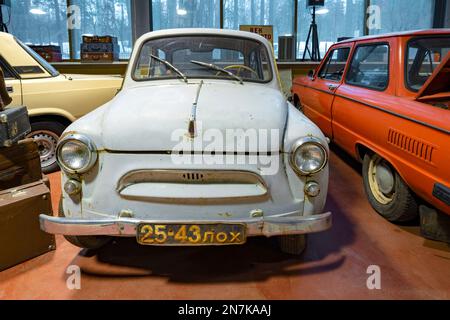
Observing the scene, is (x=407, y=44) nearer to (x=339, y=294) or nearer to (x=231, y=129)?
(x=231, y=129)

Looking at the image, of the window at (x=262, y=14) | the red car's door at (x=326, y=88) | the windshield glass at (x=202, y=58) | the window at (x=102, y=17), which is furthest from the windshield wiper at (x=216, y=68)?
the window at (x=102, y=17)

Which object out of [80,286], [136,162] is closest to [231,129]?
[136,162]

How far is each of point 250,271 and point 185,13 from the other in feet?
29.5

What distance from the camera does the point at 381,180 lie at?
3.26 meters

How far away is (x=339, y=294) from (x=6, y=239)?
2.05 meters

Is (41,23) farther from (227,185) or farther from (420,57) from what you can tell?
(227,185)

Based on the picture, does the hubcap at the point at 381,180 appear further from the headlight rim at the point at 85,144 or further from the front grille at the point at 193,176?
the headlight rim at the point at 85,144

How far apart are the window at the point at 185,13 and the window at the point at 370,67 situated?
21.6ft

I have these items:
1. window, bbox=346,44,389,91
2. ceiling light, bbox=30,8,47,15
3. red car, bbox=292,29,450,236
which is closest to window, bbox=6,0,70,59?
ceiling light, bbox=30,8,47,15

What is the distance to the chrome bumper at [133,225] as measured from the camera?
6.59 feet

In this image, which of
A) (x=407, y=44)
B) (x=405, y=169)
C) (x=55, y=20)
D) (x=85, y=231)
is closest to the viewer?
(x=85, y=231)

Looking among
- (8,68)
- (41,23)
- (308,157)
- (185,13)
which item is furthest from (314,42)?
(308,157)

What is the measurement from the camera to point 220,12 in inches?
397

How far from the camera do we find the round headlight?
7.04 feet
